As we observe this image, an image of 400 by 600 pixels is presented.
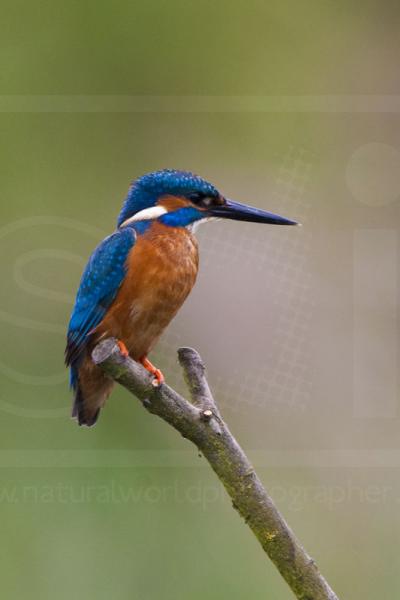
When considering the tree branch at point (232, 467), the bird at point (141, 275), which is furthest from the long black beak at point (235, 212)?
the tree branch at point (232, 467)

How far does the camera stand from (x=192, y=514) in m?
3.62

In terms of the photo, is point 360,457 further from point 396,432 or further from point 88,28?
point 88,28

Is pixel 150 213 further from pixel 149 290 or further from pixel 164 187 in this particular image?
pixel 149 290

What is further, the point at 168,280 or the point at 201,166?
the point at 201,166

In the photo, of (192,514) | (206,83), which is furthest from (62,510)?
(206,83)

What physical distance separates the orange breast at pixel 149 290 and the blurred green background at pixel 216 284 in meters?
1.08

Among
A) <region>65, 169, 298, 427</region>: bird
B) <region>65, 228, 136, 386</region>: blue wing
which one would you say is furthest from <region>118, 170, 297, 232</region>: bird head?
<region>65, 228, 136, 386</region>: blue wing

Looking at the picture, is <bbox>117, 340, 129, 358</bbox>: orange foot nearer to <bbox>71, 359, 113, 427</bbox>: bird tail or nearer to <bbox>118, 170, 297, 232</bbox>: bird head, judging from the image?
<bbox>71, 359, 113, 427</bbox>: bird tail

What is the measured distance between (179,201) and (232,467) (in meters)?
1.09

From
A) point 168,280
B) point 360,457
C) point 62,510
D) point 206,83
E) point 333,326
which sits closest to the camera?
point 168,280

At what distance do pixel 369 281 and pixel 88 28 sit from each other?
66.5 inches

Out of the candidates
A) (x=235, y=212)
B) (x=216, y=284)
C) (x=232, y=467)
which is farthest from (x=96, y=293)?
(x=216, y=284)

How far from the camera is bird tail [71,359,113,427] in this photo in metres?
2.51

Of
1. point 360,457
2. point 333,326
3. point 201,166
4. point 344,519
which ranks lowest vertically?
point 344,519
